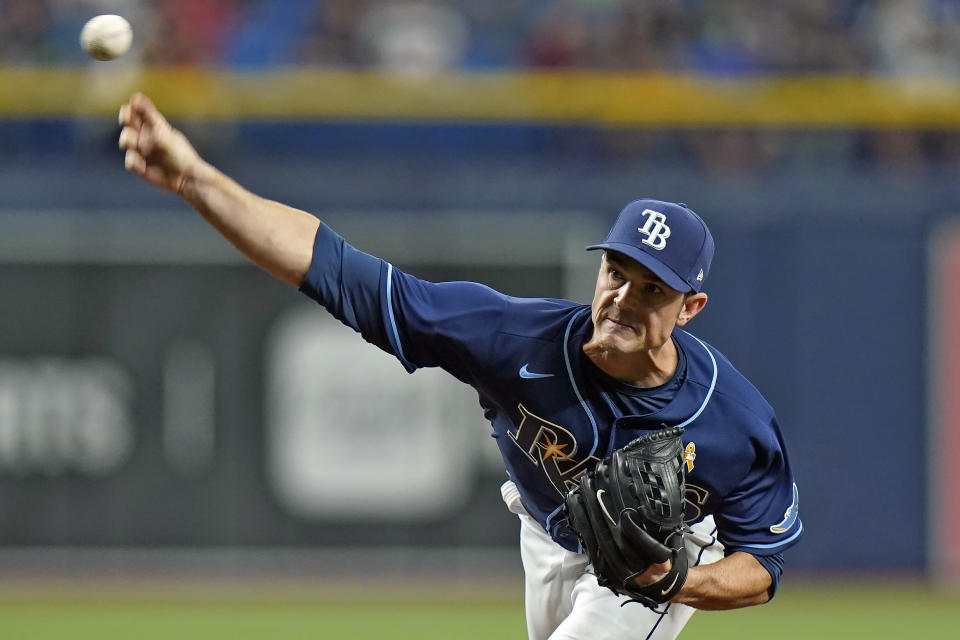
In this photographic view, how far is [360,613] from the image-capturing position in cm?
927

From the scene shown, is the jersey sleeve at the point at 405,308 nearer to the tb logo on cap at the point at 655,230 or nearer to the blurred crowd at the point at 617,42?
the tb logo on cap at the point at 655,230

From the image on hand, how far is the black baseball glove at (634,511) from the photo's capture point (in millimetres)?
4336

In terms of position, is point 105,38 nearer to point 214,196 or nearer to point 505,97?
point 214,196

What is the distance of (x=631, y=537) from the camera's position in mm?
4344

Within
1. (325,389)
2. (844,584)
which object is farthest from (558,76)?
(844,584)

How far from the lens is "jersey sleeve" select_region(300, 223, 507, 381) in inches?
173

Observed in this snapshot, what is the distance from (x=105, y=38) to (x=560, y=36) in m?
7.26

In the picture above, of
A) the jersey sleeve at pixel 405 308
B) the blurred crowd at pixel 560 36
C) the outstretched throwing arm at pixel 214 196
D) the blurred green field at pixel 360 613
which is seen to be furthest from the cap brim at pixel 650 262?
the blurred crowd at pixel 560 36

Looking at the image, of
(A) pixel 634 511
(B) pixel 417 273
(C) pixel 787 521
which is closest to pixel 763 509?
(C) pixel 787 521

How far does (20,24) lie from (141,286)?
219 cm

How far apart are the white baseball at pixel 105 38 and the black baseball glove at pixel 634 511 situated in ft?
5.85

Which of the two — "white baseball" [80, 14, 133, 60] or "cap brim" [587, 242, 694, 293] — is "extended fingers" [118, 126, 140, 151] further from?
"cap brim" [587, 242, 694, 293]

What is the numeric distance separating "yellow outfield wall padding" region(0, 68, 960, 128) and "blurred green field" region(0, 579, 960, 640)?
3.10 m

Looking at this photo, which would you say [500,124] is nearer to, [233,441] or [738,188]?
[738,188]
